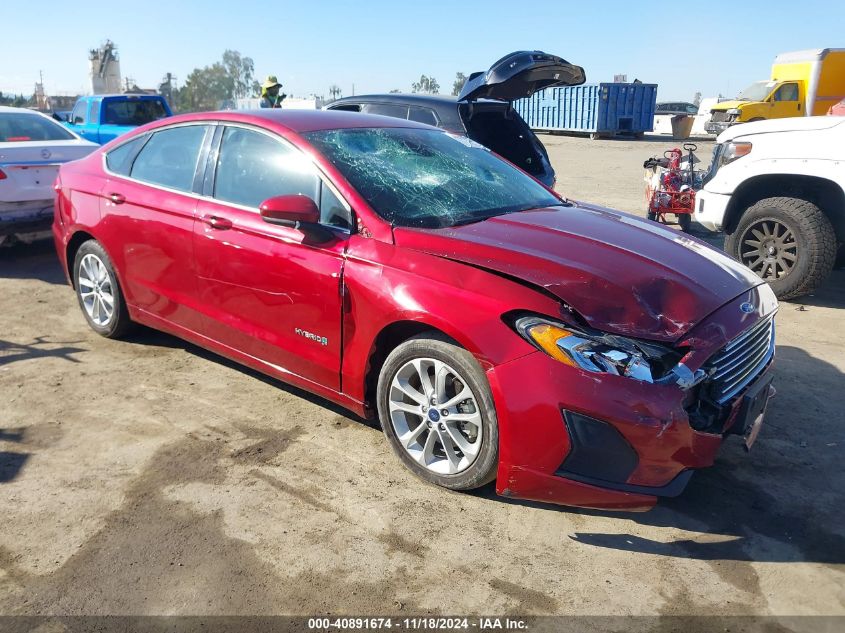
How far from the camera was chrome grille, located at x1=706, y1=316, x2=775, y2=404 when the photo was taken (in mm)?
2979

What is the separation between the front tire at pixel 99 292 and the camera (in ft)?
16.1

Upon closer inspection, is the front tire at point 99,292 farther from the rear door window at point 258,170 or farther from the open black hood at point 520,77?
the open black hood at point 520,77

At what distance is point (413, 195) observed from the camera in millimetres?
3684

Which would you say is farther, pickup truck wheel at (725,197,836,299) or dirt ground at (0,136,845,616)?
pickup truck wheel at (725,197,836,299)

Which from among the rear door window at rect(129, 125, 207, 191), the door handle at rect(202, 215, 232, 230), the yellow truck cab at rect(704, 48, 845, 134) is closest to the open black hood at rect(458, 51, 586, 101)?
the rear door window at rect(129, 125, 207, 191)

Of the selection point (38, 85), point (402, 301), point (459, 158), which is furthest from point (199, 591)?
point (38, 85)

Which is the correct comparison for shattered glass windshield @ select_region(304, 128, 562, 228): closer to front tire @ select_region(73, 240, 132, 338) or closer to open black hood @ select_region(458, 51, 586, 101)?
front tire @ select_region(73, 240, 132, 338)

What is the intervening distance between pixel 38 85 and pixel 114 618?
62041mm

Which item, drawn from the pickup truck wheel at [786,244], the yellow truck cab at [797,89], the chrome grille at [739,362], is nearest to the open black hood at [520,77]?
the pickup truck wheel at [786,244]

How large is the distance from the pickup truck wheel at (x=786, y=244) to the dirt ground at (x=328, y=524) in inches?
74.6

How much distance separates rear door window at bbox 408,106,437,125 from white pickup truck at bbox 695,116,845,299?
9.33 feet

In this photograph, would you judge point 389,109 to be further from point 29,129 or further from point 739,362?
point 739,362

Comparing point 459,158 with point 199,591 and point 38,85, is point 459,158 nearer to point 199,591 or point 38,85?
point 199,591

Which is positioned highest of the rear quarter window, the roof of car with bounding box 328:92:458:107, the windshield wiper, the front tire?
the roof of car with bounding box 328:92:458:107
